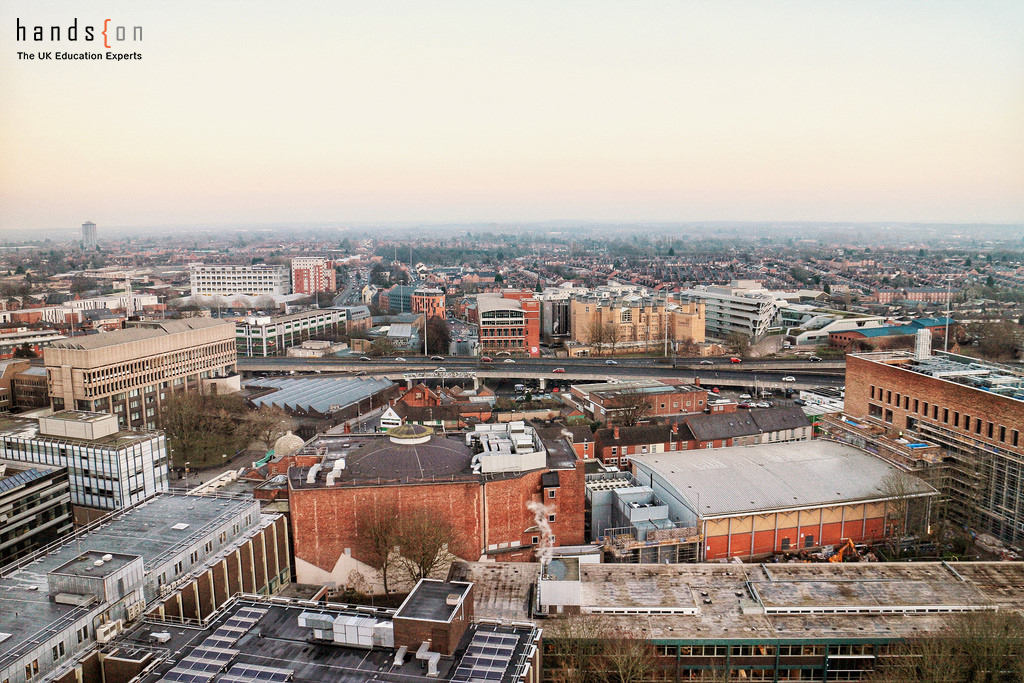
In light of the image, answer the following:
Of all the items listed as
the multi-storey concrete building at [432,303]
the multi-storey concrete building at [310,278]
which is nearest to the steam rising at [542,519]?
the multi-storey concrete building at [432,303]

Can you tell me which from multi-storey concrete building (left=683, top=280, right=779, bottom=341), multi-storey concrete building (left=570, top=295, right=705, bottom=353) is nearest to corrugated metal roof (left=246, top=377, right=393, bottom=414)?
multi-storey concrete building (left=570, top=295, right=705, bottom=353)

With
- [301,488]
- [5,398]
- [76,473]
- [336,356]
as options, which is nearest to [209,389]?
[5,398]

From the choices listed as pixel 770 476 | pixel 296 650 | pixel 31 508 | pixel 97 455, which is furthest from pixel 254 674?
pixel 770 476

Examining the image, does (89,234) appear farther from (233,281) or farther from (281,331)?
(281,331)

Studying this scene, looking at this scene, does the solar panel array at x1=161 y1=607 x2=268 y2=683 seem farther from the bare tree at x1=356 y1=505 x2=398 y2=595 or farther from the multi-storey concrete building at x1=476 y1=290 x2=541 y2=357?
the multi-storey concrete building at x1=476 y1=290 x2=541 y2=357

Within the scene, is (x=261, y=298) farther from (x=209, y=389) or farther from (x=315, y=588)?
(x=315, y=588)

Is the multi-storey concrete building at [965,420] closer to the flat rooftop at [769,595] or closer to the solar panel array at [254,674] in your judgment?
the flat rooftop at [769,595]
